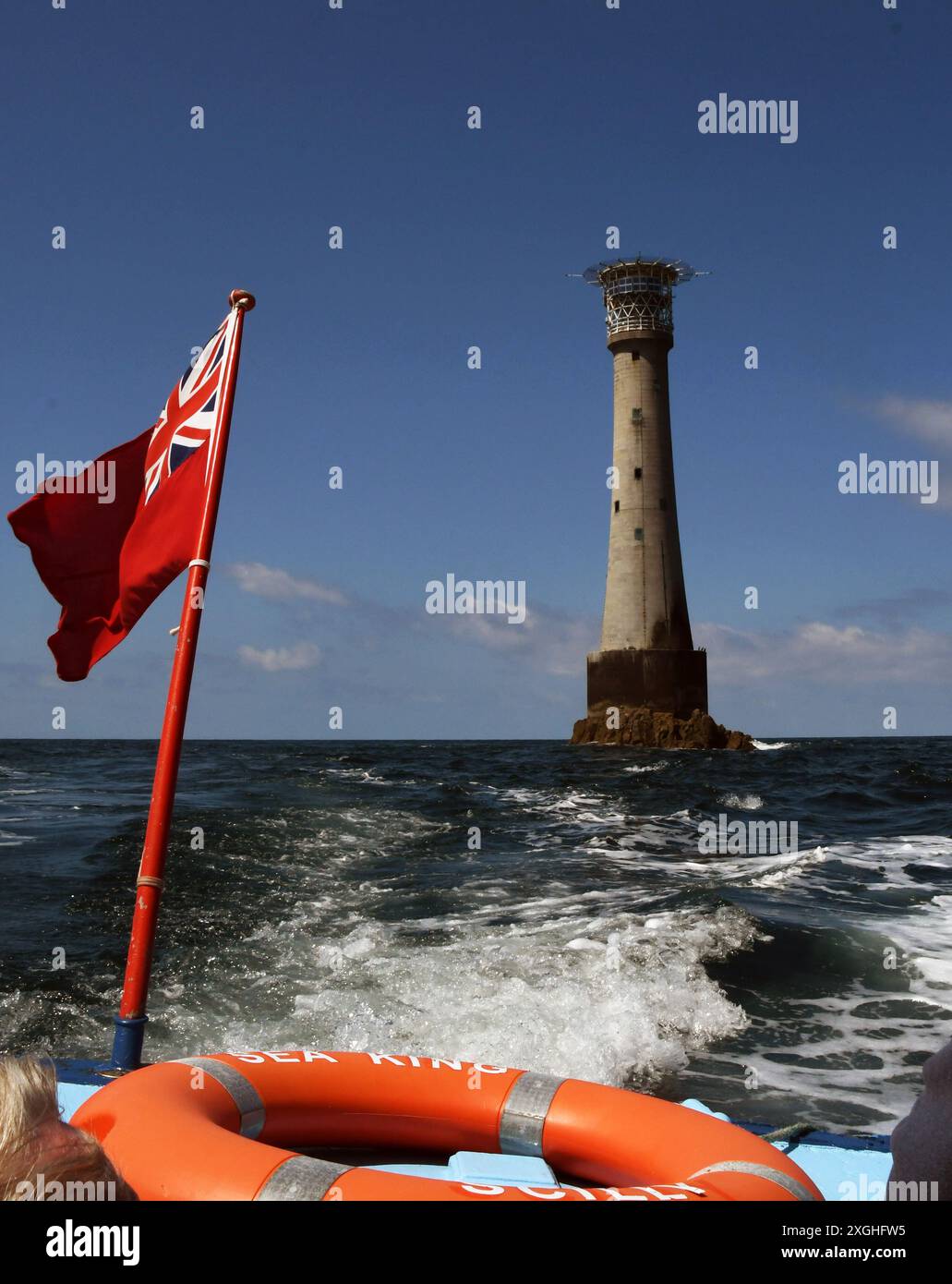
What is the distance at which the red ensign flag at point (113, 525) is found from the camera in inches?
188

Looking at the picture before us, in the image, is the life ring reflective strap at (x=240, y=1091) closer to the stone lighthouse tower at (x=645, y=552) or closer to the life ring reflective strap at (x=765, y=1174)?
the life ring reflective strap at (x=765, y=1174)

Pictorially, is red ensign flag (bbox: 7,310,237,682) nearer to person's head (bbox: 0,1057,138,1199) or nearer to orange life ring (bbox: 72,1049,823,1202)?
orange life ring (bbox: 72,1049,823,1202)

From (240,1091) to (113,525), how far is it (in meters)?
3.01

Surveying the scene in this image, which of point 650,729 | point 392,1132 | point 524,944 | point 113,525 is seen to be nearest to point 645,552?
point 650,729

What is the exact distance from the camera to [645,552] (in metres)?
47.1

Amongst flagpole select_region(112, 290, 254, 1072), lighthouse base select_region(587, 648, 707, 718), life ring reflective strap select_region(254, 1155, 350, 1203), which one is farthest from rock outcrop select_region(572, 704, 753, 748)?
life ring reflective strap select_region(254, 1155, 350, 1203)

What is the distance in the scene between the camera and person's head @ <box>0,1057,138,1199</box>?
1348mm

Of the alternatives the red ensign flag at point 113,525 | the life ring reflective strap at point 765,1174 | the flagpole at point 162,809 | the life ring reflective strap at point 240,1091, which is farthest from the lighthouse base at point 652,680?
the life ring reflective strap at point 765,1174

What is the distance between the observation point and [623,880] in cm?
1283

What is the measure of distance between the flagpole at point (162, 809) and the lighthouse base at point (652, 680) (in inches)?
1735

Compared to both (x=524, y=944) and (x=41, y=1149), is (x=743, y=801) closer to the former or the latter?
(x=524, y=944)

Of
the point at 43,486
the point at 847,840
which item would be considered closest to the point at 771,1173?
the point at 43,486
